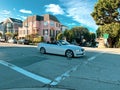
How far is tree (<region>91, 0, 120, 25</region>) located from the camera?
39.8 m

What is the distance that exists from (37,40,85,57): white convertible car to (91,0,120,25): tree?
82.2 ft

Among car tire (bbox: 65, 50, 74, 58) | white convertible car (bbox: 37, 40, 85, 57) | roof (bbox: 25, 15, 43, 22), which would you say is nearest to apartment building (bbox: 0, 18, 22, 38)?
roof (bbox: 25, 15, 43, 22)

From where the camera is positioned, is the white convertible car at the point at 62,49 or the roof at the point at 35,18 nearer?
the white convertible car at the point at 62,49

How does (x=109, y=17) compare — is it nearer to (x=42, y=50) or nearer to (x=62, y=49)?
(x=42, y=50)

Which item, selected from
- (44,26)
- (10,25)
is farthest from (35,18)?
(10,25)

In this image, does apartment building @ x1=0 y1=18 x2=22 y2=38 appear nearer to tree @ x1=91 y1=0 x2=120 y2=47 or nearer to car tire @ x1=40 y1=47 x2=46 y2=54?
tree @ x1=91 y1=0 x2=120 y2=47

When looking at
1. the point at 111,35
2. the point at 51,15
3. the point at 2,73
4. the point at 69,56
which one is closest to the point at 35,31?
the point at 51,15

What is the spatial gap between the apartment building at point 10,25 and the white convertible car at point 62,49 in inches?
2474

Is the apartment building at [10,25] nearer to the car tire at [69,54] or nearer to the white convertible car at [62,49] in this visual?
the white convertible car at [62,49]

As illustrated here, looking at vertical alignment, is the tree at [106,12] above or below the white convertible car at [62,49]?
above

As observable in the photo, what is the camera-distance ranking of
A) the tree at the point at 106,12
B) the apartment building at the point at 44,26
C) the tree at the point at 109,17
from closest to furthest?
the tree at the point at 109,17
the tree at the point at 106,12
the apartment building at the point at 44,26

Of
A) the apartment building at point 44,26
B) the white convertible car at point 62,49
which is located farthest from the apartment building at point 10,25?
the white convertible car at point 62,49

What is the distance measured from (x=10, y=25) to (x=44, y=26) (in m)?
20.8

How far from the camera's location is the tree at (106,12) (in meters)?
39.8
